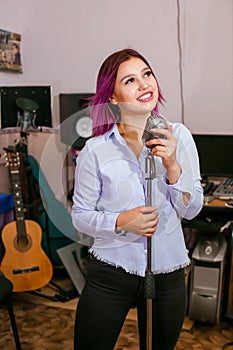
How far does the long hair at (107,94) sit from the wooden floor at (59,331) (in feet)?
4.79

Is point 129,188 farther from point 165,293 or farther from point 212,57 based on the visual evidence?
point 212,57

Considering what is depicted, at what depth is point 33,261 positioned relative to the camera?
104 inches

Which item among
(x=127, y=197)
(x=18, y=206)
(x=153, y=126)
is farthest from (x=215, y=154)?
(x=153, y=126)

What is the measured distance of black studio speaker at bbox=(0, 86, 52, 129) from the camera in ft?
9.54

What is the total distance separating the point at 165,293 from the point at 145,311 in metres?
0.08

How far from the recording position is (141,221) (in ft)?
3.24

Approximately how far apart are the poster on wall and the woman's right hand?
2368 mm

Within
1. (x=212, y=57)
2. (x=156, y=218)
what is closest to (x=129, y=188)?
(x=156, y=218)

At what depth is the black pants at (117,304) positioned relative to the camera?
111 centimetres

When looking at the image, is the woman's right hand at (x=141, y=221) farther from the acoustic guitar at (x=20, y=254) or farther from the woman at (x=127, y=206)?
the acoustic guitar at (x=20, y=254)

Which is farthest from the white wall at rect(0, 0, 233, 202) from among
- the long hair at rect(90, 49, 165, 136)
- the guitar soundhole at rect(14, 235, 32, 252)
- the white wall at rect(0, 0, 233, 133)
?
the long hair at rect(90, 49, 165, 136)

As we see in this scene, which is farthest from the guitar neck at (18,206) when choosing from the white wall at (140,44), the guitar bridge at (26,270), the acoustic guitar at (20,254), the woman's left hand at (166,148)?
the woman's left hand at (166,148)

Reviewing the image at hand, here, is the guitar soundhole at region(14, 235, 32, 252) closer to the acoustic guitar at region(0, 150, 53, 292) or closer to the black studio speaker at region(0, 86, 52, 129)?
the acoustic guitar at region(0, 150, 53, 292)

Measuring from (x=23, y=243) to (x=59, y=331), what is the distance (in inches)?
24.0
